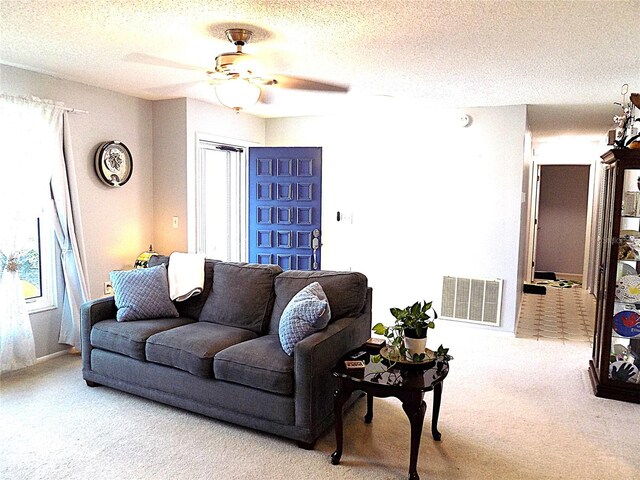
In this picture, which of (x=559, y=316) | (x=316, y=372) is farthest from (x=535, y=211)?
(x=316, y=372)

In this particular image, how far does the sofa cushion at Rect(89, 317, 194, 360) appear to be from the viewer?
3305 millimetres

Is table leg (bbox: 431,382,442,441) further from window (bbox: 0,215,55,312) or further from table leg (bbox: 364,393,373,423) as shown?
window (bbox: 0,215,55,312)

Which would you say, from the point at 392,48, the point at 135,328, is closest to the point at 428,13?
the point at 392,48

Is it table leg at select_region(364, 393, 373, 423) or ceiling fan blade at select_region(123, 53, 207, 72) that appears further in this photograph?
ceiling fan blade at select_region(123, 53, 207, 72)

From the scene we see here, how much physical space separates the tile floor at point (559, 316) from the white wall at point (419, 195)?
0.51 metres

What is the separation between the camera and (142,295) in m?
3.67

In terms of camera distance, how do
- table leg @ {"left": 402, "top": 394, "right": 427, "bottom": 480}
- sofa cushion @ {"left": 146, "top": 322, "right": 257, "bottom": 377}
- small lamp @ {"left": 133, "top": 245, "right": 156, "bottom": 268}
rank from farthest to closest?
1. small lamp @ {"left": 133, "top": 245, "right": 156, "bottom": 268}
2. sofa cushion @ {"left": 146, "top": 322, "right": 257, "bottom": 377}
3. table leg @ {"left": 402, "top": 394, "right": 427, "bottom": 480}

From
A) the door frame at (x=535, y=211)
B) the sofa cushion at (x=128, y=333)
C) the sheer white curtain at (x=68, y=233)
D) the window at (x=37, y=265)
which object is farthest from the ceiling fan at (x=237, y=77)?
the door frame at (x=535, y=211)

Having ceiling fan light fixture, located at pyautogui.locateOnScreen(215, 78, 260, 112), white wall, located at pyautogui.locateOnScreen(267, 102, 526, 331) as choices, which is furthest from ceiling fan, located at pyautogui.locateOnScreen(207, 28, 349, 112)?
white wall, located at pyautogui.locateOnScreen(267, 102, 526, 331)

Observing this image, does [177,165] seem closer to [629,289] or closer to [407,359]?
[407,359]

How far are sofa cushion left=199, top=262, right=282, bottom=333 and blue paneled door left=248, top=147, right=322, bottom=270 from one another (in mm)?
2148

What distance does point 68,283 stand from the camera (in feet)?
13.9

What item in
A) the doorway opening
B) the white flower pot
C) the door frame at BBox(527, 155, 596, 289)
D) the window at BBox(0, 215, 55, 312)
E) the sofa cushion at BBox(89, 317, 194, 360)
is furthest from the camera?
the doorway opening

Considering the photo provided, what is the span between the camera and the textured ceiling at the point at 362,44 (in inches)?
97.9
